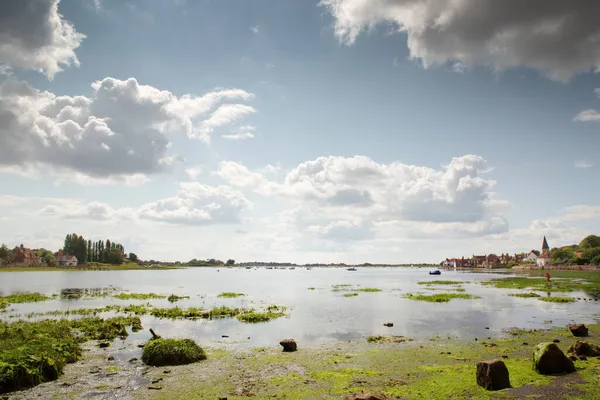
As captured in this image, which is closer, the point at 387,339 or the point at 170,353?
the point at 170,353

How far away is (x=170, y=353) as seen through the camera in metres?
25.7

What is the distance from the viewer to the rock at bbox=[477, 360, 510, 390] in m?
18.8

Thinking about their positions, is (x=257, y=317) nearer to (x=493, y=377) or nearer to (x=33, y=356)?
(x=33, y=356)

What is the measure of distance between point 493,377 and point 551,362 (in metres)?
4.82

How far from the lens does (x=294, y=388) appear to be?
65.4ft

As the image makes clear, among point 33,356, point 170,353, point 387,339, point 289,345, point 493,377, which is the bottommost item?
point 387,339

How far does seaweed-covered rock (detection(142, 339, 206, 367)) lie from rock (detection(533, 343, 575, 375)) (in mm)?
21225

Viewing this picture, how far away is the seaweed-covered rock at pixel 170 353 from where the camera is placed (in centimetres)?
2530

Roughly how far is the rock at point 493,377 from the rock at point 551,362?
3.41 m

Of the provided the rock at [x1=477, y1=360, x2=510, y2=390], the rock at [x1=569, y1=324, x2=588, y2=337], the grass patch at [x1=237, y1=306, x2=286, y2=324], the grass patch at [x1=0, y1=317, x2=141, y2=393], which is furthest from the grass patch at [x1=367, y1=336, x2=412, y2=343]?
the grass patch at [x1=0, y1=317, x2=141, y2=393]

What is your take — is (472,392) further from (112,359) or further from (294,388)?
(112,359)

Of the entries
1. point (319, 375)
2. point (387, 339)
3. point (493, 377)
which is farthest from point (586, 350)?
point (319, 375)

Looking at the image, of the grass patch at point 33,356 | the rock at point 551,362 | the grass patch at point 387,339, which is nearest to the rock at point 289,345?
the grass patch at point 387,339

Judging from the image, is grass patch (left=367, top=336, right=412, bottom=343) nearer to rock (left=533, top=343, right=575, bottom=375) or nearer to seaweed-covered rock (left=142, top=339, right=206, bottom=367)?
rock (left=533, top=343, right=575, bottom=375)
